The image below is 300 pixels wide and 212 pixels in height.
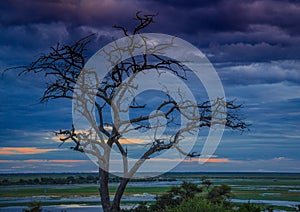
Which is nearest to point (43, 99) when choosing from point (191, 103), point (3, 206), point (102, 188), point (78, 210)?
point (102, 188)

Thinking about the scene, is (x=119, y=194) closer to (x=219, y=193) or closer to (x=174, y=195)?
(x=174, y=195)

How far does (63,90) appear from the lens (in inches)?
664

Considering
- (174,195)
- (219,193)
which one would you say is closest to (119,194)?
(174,195)

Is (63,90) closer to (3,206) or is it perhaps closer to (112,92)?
(112,92)

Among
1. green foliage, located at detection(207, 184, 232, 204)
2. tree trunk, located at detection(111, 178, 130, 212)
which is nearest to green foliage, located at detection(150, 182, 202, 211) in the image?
green foliage, located at detection(207, 184, 232, 204)

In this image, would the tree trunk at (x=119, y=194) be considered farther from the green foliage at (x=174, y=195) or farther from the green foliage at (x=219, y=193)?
→ the green foliage at (x=219, y=193)

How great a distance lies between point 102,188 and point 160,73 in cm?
415

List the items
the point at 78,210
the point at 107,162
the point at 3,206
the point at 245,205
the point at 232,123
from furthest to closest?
the point at 3,206, the point at 78,210, the point at 232,123, the point at 107,162, the point at 245,205

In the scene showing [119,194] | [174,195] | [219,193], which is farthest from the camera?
[219,193]

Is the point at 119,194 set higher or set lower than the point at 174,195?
higher

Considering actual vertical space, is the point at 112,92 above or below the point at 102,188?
above

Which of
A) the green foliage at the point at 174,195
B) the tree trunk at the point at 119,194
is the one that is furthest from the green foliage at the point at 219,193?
the tree trunk at the point at 119,194

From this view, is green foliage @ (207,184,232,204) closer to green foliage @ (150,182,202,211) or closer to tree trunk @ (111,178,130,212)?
green foliage @ (150,182,202,211)

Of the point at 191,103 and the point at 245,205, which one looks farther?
the point at 191,103
